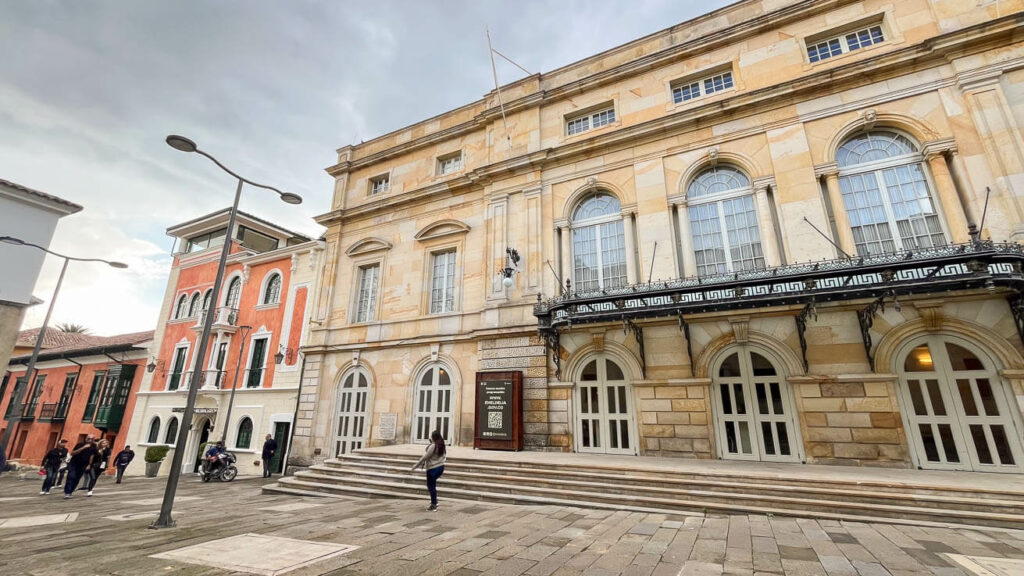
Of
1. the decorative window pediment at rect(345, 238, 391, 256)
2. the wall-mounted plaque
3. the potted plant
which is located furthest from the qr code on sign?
the potted plant

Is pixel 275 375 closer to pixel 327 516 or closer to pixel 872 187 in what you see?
pixel 327 516

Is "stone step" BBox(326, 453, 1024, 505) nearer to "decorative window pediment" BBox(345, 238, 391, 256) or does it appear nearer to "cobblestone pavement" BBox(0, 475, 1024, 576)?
"cobblestone pavement" BBox(0, 475, 1024, 576)

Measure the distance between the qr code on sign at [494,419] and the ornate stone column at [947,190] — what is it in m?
12.6

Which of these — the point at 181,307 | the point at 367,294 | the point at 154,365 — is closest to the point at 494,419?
the point at 367,294

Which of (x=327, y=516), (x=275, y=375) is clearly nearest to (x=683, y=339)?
(x=327, y=516)

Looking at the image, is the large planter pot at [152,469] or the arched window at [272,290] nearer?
the large planter pot at [152,469]

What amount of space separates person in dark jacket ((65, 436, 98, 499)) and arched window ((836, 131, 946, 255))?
22.1 m

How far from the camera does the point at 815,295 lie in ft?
31.4

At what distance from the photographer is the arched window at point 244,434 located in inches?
769

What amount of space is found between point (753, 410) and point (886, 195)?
6.74 meters

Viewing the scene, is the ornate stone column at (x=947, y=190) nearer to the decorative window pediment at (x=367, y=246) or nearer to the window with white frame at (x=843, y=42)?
the window with white frame at (x=843, y=42)

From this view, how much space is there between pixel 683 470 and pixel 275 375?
18221 mm

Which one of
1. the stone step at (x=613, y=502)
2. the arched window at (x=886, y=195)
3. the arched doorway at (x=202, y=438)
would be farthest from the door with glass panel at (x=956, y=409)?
the arched doorway at (x=202, y=438)

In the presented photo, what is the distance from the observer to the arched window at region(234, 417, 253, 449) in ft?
64.1
